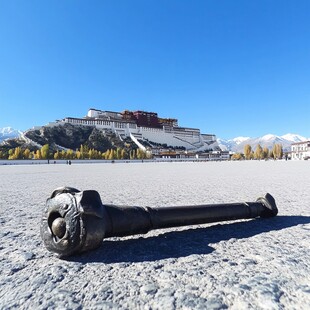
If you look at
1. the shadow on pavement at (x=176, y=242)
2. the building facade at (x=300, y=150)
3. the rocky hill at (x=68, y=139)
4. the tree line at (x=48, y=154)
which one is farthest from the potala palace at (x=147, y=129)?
the shadow on pavement at (x=176, y=242)

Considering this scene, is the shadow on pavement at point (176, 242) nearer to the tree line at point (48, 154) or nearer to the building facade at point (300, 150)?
the tree line at point (48, 154)

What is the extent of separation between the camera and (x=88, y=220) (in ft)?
6.24

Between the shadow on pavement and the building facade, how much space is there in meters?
129

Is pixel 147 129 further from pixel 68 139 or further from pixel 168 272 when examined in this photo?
pixel 168 272

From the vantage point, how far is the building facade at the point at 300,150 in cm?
11608

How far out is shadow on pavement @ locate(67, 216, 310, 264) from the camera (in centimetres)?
215

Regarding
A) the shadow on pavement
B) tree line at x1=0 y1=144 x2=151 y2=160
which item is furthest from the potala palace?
the shadow on pavement

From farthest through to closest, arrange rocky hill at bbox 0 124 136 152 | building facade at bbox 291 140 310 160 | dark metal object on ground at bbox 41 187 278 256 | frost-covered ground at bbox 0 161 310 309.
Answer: building facade at bbox 291 140 310 160
rocky hill at bbox 0 124 136 152
dark metal object on ground at bbox 41 187 278 256
frost-covered ground at bbox 0 161 310 309

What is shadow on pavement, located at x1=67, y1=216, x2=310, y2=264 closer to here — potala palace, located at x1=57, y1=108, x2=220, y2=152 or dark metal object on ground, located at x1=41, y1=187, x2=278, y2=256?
dark metal object on ground, located at x1=41, y1=187, x2=278, y2=256

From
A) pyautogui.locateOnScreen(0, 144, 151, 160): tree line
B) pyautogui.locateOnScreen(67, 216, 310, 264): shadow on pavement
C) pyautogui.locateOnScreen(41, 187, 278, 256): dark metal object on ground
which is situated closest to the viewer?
pyautogui.locateOnScreen(41, 187, 278, 256): dark metal object on ground

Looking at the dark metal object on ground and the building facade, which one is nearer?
the dark metal object on ground

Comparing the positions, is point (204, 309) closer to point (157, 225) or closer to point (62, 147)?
point (157, 225)

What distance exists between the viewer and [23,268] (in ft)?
6.54

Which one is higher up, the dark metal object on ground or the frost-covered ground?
the dark metal object on ground
